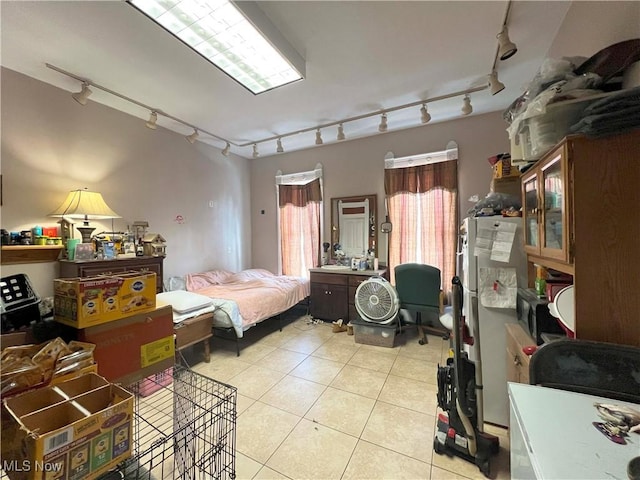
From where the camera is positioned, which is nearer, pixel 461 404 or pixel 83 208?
pixel 461 404

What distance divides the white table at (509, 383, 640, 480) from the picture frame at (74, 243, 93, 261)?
322cm

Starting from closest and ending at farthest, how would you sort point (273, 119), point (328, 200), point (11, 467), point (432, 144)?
point (11, 467) < point (273, 119) < point (432, 144) < point (328, 200)

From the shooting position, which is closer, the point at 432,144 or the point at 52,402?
the point at 52,402

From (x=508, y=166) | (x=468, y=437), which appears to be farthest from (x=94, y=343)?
(x=508, y=166)

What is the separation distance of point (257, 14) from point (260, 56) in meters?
0.43

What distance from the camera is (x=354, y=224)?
161 inches

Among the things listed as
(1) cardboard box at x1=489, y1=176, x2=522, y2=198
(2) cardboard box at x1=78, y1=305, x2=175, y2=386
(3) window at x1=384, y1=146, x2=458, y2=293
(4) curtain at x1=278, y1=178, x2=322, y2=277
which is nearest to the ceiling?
(3) window at x1=384, y1=146, x2=458, y2=293

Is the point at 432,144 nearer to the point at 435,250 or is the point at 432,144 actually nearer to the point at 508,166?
the point at 435,250

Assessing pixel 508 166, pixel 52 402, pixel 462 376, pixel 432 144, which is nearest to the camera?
pixel 52 402

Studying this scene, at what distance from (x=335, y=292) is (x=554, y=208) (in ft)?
9.38

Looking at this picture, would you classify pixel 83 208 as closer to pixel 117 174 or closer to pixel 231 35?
pixel 117 174

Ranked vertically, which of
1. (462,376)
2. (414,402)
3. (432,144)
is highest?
(432,144)

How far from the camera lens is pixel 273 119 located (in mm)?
3240

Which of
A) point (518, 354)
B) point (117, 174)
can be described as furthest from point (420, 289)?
point (117, 174)
